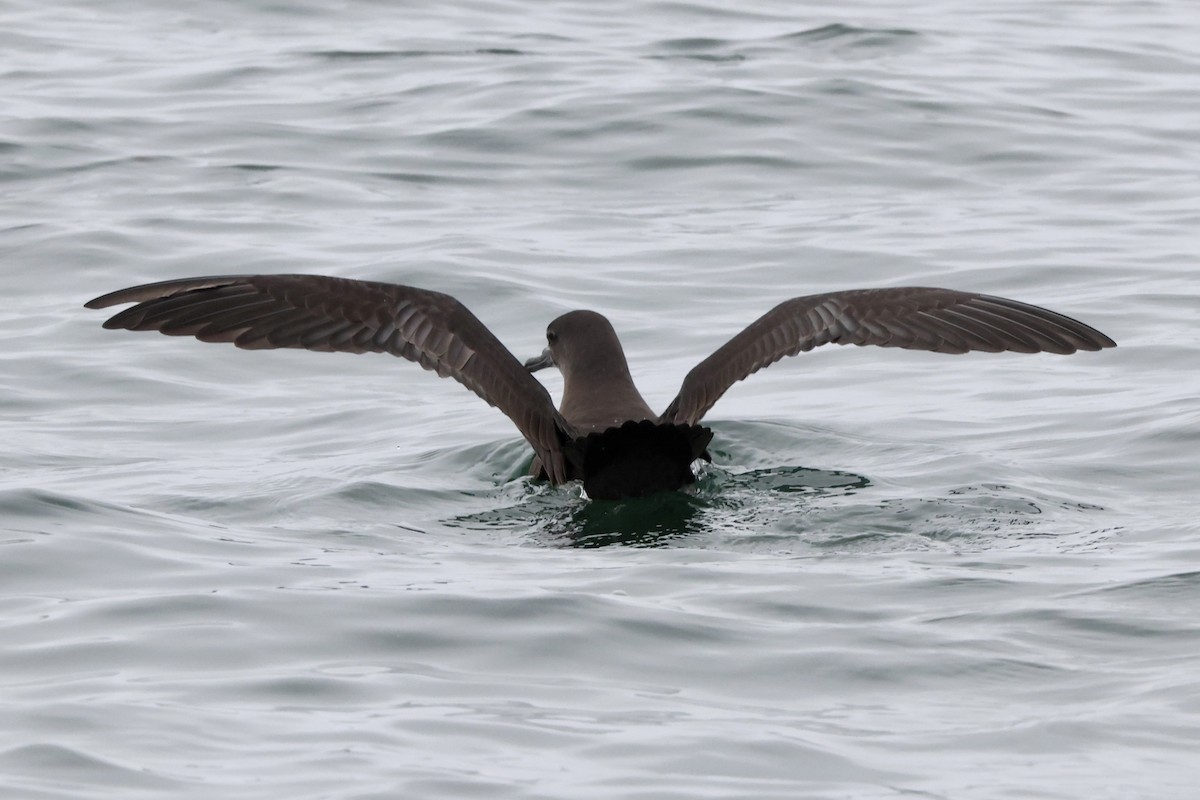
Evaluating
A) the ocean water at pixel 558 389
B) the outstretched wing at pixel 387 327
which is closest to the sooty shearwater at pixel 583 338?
the outstretched wing at pixel 387 327

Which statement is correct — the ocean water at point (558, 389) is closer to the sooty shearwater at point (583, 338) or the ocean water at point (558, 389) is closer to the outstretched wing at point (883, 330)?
the sooty shearwater at point (583, 338)

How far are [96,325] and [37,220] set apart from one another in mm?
2195

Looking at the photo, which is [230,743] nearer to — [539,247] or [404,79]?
[539,247]

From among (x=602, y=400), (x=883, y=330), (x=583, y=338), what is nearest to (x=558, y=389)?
(x=583, y=338)

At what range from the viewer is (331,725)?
506 centimetres

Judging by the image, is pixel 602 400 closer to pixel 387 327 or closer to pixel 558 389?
pixel 387 327

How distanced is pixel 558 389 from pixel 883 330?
2.48 m

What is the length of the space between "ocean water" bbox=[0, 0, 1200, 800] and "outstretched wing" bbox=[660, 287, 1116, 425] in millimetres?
473

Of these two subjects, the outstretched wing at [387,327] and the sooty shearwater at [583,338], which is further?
the outstretched wing at [387,327]

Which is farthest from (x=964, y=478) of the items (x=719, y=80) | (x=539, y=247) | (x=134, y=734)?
(x=719, y=80)

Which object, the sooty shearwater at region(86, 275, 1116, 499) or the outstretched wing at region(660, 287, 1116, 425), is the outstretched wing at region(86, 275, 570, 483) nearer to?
the sooty shearwater at region(86, 275, 1116, 499)

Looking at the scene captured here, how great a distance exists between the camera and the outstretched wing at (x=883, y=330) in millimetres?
8273

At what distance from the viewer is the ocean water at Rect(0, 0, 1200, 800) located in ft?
16.7

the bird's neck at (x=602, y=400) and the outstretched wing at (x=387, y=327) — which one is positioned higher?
the outstretched wing at (x=387, y=327)
